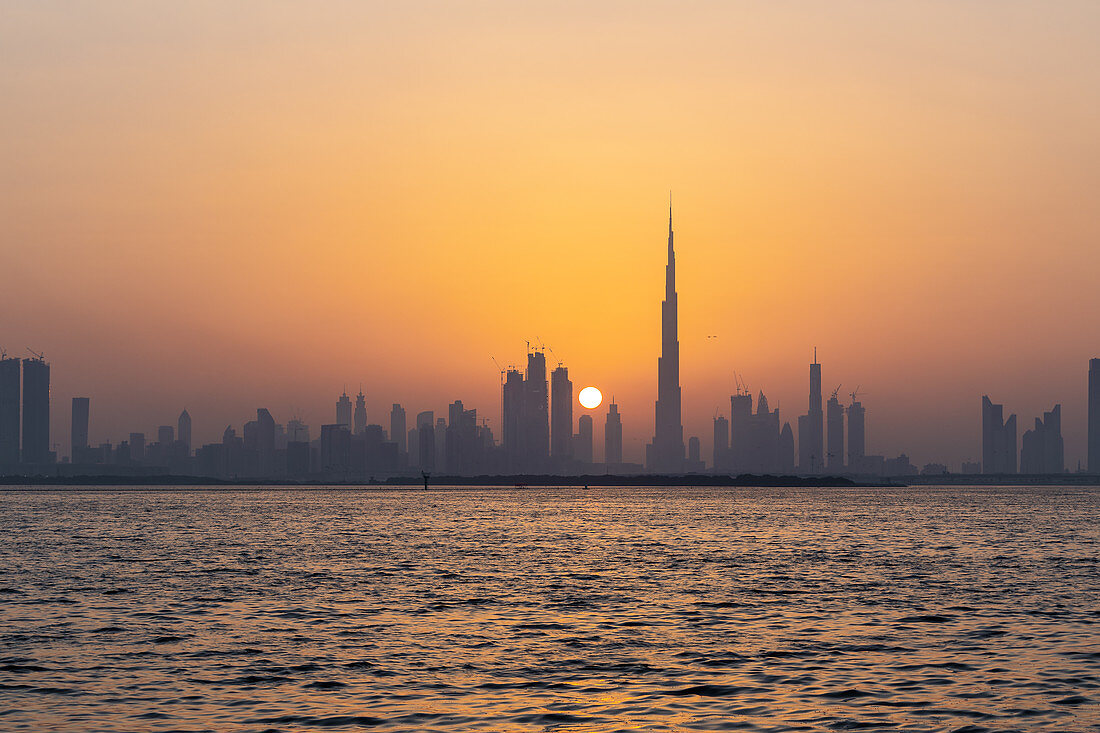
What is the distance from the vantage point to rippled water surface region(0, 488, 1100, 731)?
31078 millimetres

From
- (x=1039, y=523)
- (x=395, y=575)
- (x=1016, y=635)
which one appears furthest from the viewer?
(x=1039, y=523)

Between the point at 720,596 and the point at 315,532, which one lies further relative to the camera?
the point at 315,532

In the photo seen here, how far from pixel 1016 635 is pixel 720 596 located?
18.0 m

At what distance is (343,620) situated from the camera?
167 feet

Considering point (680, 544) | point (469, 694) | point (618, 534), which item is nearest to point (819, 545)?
point (680, 544)

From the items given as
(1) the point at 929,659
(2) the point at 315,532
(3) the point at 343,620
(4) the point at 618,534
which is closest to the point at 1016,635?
(1) the point at 929,659

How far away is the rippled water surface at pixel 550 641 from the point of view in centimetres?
3108

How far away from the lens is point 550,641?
44.2 metres

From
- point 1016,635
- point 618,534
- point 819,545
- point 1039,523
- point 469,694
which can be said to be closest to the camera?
point 469,694

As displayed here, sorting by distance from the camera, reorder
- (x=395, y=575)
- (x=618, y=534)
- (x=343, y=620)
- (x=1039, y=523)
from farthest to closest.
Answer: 1. (x=1039, y=523)
2. (x=618, y=534)
3. (x=395, y=575)
4. (x=343, y=620)

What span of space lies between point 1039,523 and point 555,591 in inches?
4671

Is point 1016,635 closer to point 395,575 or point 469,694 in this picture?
point 469,694

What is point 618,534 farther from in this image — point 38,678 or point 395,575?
point 38,678

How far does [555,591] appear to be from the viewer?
63.7 metres
